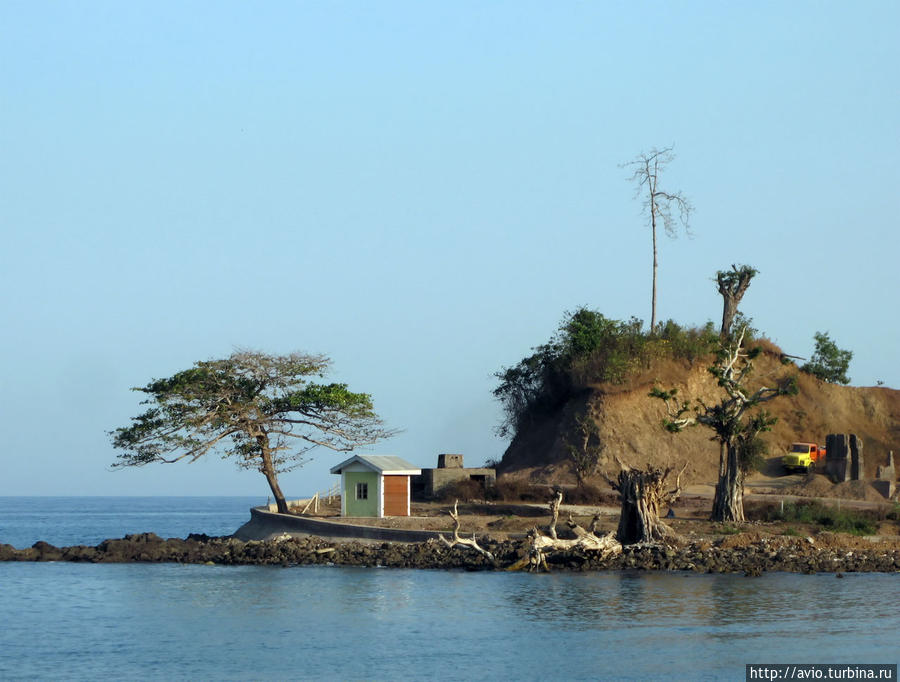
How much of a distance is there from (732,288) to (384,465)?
1168 inches

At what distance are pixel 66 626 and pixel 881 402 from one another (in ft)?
178

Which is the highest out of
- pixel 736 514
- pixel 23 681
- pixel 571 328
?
pixel 571 328

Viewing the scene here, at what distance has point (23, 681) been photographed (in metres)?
26.8

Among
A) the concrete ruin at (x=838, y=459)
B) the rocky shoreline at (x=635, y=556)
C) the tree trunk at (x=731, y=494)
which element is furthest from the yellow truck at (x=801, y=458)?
the rocky shoreline at (x=635, y=556)

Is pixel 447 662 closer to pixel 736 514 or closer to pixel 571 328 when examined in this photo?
pixel 736 514

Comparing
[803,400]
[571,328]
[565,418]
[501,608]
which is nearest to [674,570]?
[501,608]

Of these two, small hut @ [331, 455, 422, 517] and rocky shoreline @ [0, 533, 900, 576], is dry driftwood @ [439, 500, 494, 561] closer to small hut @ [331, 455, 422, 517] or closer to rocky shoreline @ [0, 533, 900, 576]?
rocky shoreline @ [0, 533, 900, 576]

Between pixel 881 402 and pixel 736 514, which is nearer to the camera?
pixel 736 514

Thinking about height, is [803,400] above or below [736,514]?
above

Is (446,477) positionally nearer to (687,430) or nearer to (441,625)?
(687,430)

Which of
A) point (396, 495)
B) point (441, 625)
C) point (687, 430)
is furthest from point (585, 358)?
point (441, 625)

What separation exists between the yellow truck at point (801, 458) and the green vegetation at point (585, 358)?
7500mm

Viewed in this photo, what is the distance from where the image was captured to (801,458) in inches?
2408

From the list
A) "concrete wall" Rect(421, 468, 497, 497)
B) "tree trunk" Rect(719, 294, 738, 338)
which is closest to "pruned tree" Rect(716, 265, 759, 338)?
"tree trunk" Rect(719, 294, 738, 338)
